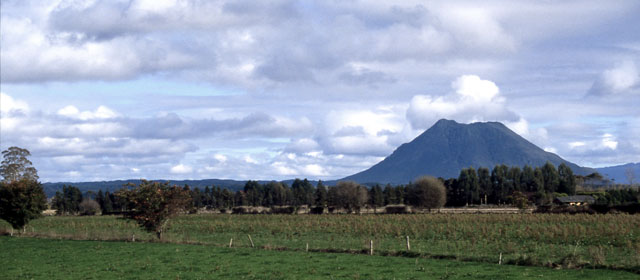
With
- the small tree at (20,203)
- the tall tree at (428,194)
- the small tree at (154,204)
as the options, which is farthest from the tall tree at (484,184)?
the small tree at (20,203)

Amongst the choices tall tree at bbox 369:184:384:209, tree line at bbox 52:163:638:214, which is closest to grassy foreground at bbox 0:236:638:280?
tree line at bbox 52:163:638:214

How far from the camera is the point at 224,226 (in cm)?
7588

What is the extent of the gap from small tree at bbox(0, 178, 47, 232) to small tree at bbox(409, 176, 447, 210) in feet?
260

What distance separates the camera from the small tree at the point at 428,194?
122 meters

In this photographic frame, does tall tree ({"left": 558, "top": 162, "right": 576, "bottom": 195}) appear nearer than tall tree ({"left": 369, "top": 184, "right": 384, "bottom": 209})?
No

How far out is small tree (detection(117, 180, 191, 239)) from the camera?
162 ft

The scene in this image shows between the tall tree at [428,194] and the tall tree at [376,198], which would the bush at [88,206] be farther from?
the tall tree at [428,194]

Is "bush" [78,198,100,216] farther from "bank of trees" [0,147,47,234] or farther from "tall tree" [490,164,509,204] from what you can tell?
"tall tree" [490,164,509,204]

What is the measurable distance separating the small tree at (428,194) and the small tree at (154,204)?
259ft

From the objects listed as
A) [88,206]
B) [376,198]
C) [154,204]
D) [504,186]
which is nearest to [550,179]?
[504,186]

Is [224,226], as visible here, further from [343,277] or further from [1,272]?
[343,277]

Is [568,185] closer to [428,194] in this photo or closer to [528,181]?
[528,181]

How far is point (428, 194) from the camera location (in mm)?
122375

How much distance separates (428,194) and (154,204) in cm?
8218
